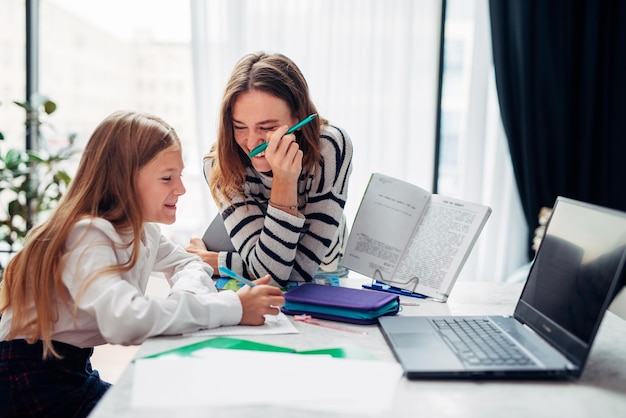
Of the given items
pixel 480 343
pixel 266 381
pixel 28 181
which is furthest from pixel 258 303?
pixel 28 181

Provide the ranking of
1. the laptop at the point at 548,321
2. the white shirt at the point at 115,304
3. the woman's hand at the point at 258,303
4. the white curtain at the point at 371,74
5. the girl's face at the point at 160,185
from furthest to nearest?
the white curtain at the point at 371,74 < the girl's face at the point at 160,185 < the woman's hand at the point at 258,303 < the white shirt at the point at 115,304 < the laptop at the point at 548,321

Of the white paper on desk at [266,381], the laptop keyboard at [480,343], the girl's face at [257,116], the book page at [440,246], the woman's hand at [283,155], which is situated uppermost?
the girl's face at [257,116]

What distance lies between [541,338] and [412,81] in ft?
7.21

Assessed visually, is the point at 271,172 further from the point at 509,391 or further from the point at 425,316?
the point at 509,391

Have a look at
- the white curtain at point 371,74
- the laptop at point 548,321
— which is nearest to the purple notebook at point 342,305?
the laptop at point 548,321

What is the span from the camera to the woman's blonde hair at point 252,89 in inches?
56.4

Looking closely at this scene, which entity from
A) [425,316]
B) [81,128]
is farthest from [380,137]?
[425,316]

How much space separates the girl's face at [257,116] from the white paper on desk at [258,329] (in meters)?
0.49

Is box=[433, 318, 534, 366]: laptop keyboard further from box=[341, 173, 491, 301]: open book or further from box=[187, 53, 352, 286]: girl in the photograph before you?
box=[187, 53, 352, 286]: girl

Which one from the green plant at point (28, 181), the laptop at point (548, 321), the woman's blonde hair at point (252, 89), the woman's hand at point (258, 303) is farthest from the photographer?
the green plant at point (28, 181)

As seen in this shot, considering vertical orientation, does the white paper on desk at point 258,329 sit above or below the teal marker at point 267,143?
below

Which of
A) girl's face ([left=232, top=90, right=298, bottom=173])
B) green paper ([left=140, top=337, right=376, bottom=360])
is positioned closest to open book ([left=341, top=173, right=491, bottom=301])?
Result: girl's face ([left=232, top=90, right=298, bottom=173])

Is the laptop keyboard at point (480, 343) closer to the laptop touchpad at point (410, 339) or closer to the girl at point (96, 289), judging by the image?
the laptop touchpad at point (410, 339)

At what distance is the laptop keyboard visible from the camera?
0.88m
